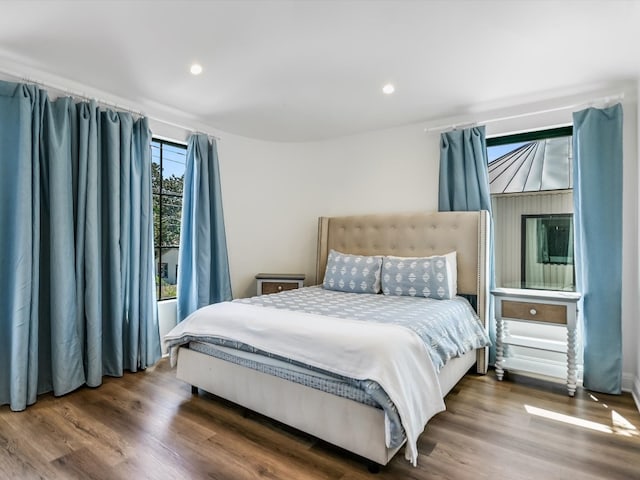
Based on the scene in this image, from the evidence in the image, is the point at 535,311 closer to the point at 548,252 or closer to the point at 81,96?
the point at 548,252

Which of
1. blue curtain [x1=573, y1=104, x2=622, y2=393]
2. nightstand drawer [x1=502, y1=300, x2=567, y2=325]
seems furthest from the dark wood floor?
nightstand drawer [x1=502, y1=300, x2=567, y2=325]

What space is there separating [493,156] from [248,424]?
3.14 metres

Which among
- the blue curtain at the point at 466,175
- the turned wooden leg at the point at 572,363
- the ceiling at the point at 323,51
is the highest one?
the ceiling at the point at 323,51

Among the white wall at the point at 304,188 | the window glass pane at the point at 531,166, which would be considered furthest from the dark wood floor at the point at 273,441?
the white wall at the point at 304,188

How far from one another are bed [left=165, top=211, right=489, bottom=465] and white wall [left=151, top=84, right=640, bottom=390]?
30 cm

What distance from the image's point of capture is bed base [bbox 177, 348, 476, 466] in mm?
1724

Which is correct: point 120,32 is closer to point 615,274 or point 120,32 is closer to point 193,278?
point 193,278

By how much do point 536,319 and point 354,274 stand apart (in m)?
1.53

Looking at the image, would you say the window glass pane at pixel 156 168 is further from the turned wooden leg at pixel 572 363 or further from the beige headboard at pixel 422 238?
the turned wooden leg at pixel 572 363

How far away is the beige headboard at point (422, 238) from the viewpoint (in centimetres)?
316

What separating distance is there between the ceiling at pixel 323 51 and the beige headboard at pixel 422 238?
1.06m

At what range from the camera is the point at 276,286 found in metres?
4.06

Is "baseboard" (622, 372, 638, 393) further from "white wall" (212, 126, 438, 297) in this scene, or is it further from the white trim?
"white wall" (212, 126, 438, 297)

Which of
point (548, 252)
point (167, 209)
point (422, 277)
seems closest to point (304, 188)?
point (167, 209)
